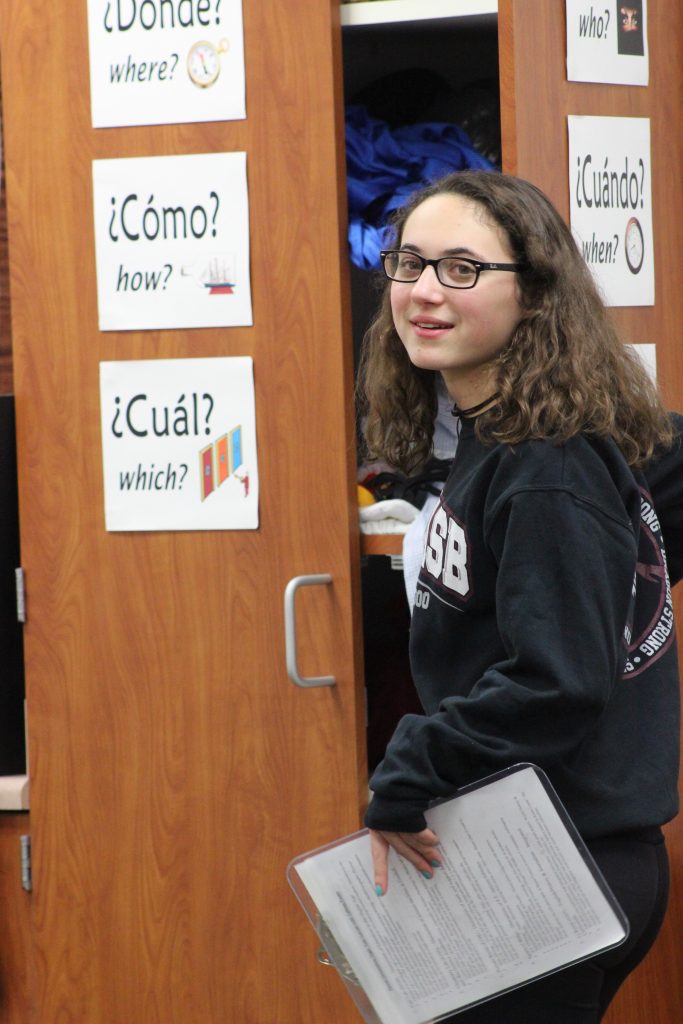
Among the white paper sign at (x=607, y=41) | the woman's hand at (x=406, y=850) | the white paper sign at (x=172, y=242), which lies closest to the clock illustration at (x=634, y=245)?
the white paper sign at (x=607, y=41)

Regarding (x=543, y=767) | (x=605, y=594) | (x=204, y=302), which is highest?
(x=204, y=302)

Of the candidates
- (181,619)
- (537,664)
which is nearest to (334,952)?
(537,664)

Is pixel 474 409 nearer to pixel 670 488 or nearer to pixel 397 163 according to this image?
pixel 670 488

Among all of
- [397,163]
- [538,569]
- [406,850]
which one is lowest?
[406,850]

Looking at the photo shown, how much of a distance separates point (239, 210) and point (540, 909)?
110 centimetres

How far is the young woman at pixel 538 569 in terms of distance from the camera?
100 centimetres

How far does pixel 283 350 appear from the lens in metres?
1.75

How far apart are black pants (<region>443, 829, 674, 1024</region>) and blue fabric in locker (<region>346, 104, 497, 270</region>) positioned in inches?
43.9

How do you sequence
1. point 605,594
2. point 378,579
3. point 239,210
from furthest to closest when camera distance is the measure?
1. point 378,579
2. point 239,210
3. point 605,594

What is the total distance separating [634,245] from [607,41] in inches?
12.0

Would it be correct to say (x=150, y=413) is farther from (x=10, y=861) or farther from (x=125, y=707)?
(x=10, y=861)

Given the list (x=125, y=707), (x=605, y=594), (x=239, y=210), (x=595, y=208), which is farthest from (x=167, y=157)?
(x=605, y=594)

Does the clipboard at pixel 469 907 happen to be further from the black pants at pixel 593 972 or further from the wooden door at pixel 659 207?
the wooden door at pixel 659 207

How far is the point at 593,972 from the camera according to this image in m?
1.08
